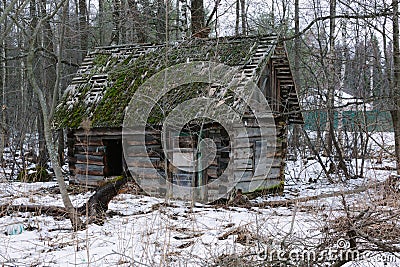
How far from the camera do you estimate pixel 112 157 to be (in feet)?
38.0

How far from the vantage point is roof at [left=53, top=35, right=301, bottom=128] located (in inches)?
399

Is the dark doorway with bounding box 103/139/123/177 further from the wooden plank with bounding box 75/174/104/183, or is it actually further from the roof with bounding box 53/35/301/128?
the roof with bounding box 53/35/301/128

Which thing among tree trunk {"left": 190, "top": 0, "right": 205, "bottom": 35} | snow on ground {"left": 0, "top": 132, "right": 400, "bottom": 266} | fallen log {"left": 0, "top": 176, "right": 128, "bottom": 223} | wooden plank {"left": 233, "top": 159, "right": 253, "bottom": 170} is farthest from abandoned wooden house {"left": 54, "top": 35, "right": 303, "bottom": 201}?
tree trunk {"left": 190, "top": 0, "right": 205, "bottom": 35}

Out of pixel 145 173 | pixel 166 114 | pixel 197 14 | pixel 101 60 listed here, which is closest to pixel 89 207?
pixel 166 114

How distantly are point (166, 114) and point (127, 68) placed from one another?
7.03ft

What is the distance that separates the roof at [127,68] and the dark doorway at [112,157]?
3.21 feet

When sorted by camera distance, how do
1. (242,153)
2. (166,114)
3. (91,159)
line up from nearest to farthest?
(166,114), (242,153), (91,159)

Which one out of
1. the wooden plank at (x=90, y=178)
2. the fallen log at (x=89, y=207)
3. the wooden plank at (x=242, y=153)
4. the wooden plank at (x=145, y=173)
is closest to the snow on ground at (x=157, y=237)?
the fallen log at (x=89, y=207)

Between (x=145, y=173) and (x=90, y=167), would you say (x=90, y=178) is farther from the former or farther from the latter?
(x=145, y=173)

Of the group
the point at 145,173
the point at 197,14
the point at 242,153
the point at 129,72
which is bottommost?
the point at 145,173

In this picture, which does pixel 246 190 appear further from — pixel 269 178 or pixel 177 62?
pixel 177 62

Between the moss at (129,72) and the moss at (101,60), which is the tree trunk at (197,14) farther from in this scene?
the moss at (101,60)

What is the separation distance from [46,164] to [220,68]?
30.3 ft

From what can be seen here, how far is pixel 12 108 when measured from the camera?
25016 mm
